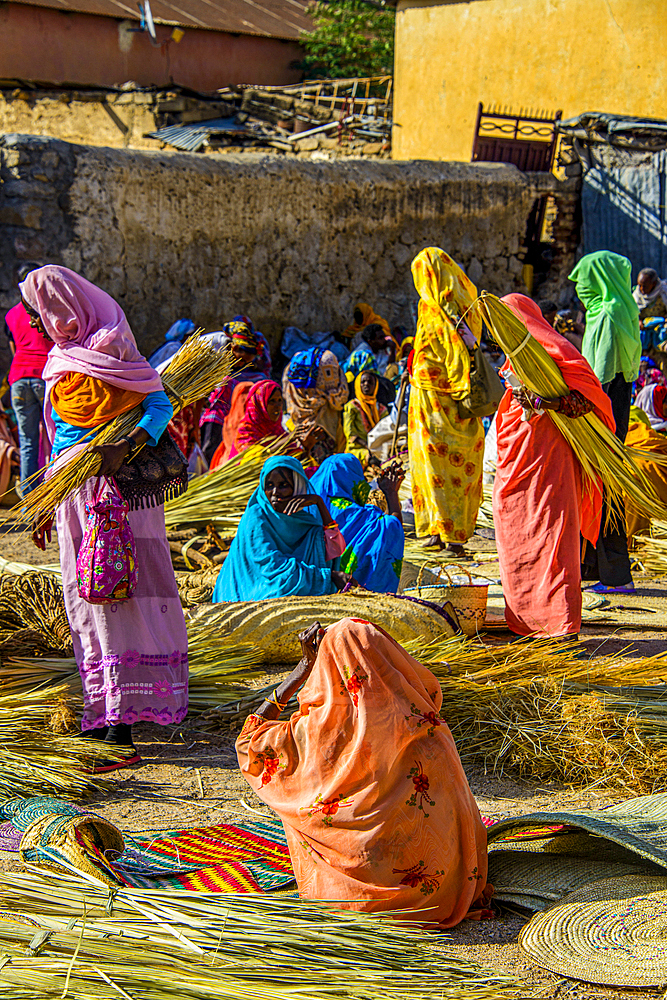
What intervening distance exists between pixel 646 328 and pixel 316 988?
9.23 meters

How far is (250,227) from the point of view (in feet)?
32.9

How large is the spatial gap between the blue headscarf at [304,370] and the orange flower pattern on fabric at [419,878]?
4.82 meters

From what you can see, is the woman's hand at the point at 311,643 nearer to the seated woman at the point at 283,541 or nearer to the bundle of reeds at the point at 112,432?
the bundle of reeds at the point at 112,432

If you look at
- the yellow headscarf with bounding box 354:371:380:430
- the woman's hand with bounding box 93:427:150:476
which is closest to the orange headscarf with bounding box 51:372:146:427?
the woman's hand with bounding box 93:427:150:476

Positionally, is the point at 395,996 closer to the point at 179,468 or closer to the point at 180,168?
the point at 179,468

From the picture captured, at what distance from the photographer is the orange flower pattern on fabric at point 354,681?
257 centimetres

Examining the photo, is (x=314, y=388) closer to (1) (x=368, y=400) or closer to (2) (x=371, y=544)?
(1) (x=368, y=400)

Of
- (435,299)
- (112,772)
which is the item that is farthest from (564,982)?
(435,299)

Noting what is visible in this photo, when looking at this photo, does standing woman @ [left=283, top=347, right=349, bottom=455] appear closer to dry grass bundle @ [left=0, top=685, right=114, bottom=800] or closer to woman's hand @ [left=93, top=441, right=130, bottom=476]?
woman's hand @ [left=93, top=441, right=130, bottom=476]

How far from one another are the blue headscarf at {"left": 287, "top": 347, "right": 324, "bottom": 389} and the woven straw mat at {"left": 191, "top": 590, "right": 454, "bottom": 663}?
2.53 meters

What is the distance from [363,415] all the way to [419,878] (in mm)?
5967

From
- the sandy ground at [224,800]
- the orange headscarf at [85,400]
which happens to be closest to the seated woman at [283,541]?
the sandy ground at [224,800]

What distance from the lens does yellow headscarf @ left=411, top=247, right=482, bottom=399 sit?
269 inches

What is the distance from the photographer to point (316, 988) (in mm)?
2074
